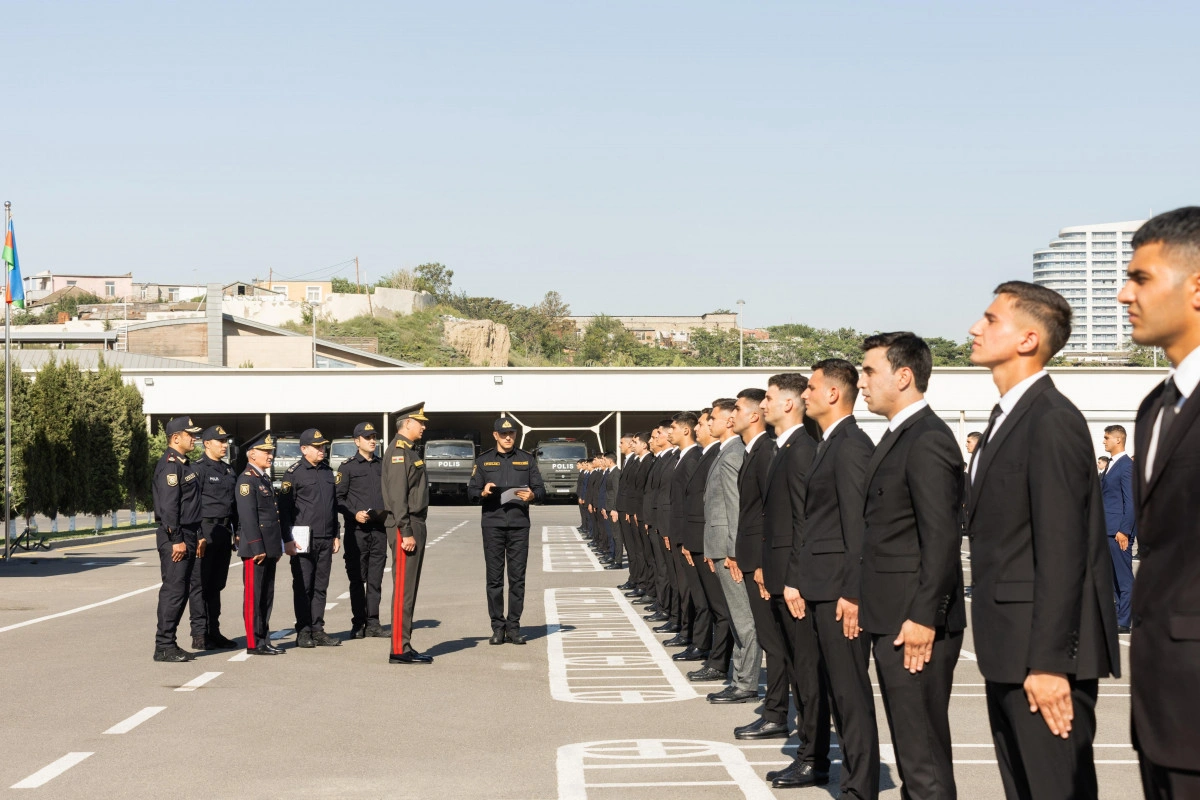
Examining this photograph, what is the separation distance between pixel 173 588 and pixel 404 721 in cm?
419

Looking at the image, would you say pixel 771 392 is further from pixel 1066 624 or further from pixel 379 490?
pixel 379 490

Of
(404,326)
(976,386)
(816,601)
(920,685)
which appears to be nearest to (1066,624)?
(920,685)

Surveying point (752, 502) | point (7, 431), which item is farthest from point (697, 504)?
point (7, 431)

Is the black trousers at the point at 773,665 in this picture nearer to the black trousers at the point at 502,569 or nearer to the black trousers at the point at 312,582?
the black trousers at the point at 502,569

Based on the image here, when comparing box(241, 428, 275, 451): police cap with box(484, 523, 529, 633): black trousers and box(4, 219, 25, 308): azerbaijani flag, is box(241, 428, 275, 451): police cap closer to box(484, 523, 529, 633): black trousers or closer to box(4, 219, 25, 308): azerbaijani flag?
box(484, 523, 529, 633): black trousers

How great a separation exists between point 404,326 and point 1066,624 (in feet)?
431

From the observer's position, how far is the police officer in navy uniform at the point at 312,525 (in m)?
14.0

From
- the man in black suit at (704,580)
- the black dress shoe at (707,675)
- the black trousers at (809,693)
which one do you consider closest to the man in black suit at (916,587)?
the black trousers at (809,693)

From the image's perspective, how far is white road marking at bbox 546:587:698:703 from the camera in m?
10.7

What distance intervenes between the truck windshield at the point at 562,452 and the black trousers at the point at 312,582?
37451 millimetres

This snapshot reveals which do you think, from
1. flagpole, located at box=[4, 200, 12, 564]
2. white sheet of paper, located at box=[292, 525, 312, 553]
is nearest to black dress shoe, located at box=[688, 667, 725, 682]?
white sheet of paper, located at box=[292, 525, 312, 553]

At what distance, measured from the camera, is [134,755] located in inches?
324

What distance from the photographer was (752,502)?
364 inches

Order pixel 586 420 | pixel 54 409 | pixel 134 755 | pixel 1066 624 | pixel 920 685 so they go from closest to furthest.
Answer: pixel 1066 624, pixel 920 685, pixel 134 755, pixel 54 409, pixel 586 420
